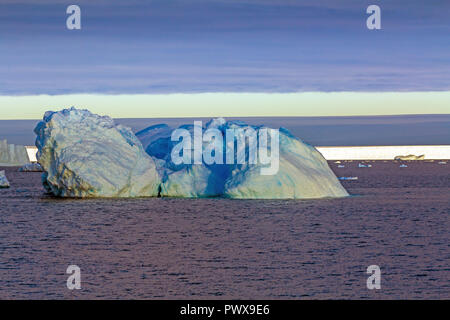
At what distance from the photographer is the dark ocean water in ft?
49.8

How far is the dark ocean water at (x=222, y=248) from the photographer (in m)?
15.2

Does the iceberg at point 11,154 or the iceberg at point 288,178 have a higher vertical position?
→ the iceberg at point 11,154

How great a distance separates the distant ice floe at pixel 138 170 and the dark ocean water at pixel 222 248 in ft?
2.77

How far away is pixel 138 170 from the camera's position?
31.6 meters

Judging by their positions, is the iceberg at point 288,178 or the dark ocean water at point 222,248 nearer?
the dark ocean water at point 222,248

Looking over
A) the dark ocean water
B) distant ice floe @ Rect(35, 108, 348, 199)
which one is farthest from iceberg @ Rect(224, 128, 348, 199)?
the dark ocean water

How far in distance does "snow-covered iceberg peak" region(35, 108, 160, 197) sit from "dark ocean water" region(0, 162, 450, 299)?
42.4 inches

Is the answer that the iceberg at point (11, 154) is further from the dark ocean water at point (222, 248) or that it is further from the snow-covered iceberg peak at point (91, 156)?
the snow-covered iceberg peak at point (91, 156)

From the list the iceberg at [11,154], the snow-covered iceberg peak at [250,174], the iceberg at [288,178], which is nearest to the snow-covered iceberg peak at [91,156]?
the snow-covered iceberg peak at [250,174]

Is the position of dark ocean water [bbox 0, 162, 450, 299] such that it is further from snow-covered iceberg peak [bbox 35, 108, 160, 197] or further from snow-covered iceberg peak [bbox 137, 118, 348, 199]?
snow-covered iceberg peak [bbox 35, 108, 160, 197]

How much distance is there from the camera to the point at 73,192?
33.3 m

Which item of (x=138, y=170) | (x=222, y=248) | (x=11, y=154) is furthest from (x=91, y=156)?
(x=11, y=154)

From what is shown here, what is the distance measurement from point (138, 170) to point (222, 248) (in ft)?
37.0

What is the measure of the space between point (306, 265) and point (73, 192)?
692 inches
